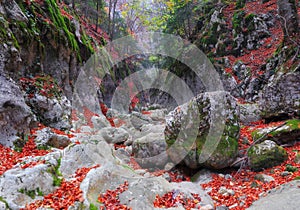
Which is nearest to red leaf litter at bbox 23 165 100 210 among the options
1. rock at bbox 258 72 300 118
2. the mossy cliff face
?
the mossy cliff face

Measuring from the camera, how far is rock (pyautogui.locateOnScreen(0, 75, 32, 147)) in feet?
16.4

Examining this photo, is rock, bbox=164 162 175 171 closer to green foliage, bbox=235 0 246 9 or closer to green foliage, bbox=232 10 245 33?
green foliage, bbox=232 10 245 33

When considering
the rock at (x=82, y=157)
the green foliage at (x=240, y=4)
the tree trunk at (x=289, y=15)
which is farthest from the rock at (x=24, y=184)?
the green foliage at (x=240, y=4)

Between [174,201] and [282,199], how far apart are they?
5.96ft

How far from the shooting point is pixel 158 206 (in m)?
3.70

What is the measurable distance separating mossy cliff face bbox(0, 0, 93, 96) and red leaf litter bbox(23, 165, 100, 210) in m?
3.67

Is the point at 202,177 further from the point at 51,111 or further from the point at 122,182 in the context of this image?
the point at 51,111

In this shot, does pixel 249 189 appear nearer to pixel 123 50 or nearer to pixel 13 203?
pixel 13 203

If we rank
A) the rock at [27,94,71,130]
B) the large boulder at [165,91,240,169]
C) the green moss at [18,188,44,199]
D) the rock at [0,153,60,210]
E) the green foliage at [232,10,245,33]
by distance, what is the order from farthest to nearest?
the green foliage at [232,10,245,33], the rock at [27,94,71,130], the large boulder at [165,91,240,169], the green moss at [18,188,44,199], the rock at [0,153,60,210]

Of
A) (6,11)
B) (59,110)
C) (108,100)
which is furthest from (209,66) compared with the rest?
(6,11)

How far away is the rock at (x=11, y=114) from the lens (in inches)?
197

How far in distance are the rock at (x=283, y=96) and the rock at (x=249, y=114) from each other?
63 cm

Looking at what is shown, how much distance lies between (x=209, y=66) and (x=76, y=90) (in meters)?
10.0

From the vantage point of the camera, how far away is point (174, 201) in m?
3.90
